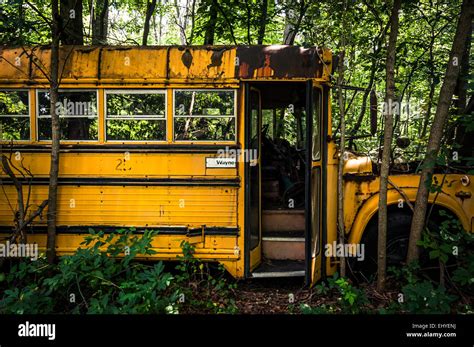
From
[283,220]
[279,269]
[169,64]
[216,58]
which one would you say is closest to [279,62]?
[216,58]

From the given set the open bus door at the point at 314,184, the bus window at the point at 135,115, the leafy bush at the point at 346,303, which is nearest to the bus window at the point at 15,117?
the bus window at the point at 135,115

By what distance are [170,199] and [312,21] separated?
520 centimetres

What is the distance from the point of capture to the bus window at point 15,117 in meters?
5.01

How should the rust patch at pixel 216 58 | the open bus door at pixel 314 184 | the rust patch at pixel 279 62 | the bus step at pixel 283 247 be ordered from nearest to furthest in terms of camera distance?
the open bus door at pixel 314 184, the rust patch at pixel 279 62, the rust patch at pixel 216 58, the bus step at pixel 283 247

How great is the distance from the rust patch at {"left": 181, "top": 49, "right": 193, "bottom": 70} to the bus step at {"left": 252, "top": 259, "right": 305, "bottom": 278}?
2338 mm

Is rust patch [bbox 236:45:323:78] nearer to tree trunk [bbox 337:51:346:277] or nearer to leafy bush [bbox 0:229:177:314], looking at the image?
tree trunk [bbox 337:51:346:277]

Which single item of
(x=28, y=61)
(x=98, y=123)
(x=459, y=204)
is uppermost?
(x=28, y=61)

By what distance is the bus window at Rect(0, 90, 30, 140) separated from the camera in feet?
16.4

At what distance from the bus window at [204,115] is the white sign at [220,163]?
214 mm

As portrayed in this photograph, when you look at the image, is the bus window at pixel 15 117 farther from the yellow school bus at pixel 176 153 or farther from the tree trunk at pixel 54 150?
the tree trunk at pixel 54 150

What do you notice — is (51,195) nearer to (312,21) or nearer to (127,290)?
(127,290)

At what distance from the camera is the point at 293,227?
5.54 m

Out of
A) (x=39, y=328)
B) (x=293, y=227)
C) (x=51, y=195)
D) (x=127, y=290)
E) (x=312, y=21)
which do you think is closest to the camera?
(x=39, y=328)

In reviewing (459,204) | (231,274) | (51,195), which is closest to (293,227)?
(231,274)
